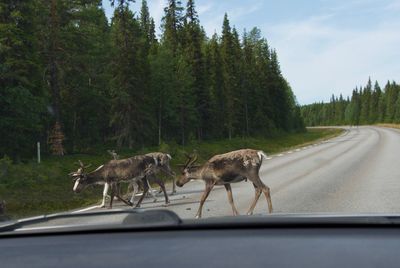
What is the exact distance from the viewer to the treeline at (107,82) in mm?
29203

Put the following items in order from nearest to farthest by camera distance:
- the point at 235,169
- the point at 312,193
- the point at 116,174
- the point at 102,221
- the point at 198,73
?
the point at 102,221 < the point at 235,169 < the point at 116,174 < the point at 312,193 < the point at 198,73

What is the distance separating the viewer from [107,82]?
1695 inches

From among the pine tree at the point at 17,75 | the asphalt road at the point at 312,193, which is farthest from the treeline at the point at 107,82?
the asphalt road at the point at 312,193

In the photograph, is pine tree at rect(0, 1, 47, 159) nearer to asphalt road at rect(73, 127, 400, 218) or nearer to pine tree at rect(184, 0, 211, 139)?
asphalt road at rect(73, 127, 400, 218)

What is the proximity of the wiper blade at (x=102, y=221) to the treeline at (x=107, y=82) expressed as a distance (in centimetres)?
2651

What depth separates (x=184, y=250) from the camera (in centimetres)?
192

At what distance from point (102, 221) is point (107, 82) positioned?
136 feet

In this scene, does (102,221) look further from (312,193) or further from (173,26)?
(173,26)

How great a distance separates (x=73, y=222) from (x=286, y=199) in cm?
1069

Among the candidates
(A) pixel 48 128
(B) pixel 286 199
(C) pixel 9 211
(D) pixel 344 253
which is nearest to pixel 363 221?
(D) pixel 344 253

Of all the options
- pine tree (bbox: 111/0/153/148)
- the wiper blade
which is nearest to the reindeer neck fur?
the wiper blade

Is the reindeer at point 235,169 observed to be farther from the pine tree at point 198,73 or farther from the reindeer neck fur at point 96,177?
the pine tree at point 198,73

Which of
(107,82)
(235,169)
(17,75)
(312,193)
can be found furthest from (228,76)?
(235,169)

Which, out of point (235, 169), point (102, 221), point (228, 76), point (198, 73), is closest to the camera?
point (102, 221)
